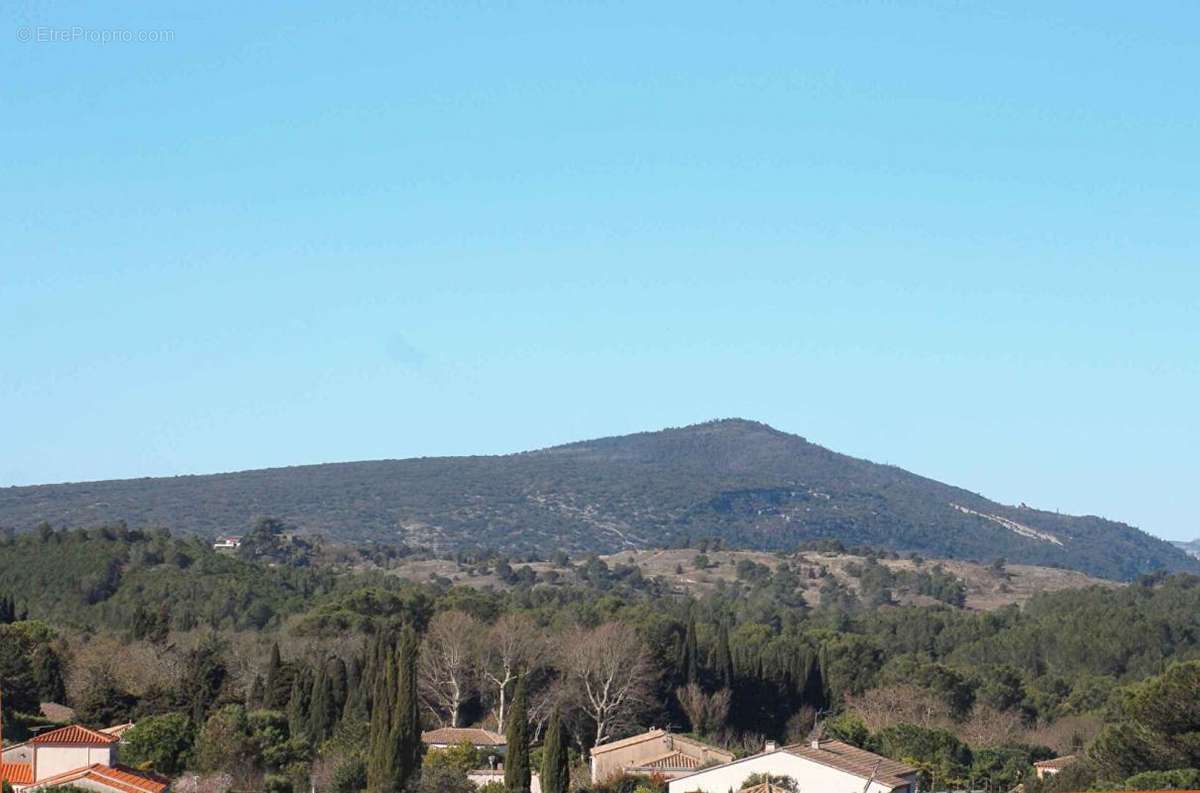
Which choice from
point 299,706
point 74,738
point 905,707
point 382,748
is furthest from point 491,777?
point 905,707

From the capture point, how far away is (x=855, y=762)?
51.7 metres

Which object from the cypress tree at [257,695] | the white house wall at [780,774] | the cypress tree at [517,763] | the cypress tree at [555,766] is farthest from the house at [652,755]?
the cypress tree at [257,695]

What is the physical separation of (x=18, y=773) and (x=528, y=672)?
95.2 feet

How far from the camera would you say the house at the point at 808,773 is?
4872cm

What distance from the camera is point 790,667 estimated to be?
79.4 m

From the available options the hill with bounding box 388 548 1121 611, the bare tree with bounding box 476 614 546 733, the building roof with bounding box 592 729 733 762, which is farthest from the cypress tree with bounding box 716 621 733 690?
the hill with bounding box 388 548 1121 611

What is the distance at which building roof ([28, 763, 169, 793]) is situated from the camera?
43.3 meters

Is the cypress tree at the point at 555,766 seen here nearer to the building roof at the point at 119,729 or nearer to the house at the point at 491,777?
the house at the point at 491,777

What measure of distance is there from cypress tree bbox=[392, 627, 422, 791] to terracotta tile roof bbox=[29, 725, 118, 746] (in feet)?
26.7

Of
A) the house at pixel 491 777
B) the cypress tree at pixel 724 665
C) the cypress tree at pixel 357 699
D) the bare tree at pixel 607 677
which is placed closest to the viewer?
the house at pixel 491 777

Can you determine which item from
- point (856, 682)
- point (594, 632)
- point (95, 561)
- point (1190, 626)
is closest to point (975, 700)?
point (856, 682)

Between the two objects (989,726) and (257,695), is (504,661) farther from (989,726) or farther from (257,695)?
Result: (989,726)

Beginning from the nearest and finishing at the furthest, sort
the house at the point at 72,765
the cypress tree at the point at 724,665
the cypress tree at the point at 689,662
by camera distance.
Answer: the house at the point at 72,765
the cypress tree at the point at 689,662
the cypress tree at the point at 724,665

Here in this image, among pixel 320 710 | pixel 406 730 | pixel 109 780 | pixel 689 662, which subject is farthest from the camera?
pixel 689 662
